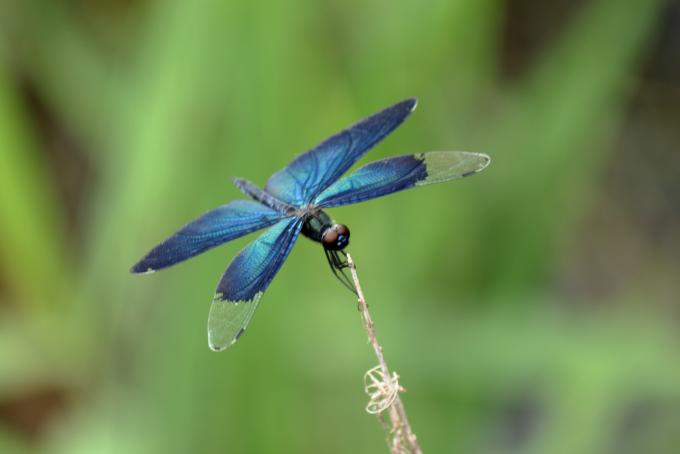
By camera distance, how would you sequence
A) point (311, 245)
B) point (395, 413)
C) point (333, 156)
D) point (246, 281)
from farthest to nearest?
1. point (311, 245)
2. point (333, 156)
3. point (246, 281)
4. point (395, 413)

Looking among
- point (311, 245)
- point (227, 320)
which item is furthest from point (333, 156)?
point (311, 245)

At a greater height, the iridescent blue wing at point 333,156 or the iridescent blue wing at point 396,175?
the iridescent blue wing at point 333,156

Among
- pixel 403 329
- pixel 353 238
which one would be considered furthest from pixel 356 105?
pixel 403 329

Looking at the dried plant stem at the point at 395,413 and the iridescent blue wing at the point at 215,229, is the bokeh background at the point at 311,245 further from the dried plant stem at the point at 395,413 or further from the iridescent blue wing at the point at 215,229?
the dried plant stem at the point at 395,413

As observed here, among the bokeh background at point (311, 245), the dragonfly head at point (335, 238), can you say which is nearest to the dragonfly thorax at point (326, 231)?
the dragonfly head at point (335, 238)

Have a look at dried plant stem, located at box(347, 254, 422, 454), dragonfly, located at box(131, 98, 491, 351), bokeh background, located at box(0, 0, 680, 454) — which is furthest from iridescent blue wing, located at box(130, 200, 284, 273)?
bokeh background, located at box(0, 0, 680, 454)

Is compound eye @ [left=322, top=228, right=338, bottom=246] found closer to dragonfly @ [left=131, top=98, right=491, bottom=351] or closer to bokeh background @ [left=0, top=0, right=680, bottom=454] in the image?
dragonfly @ [left=131, top=98, right=491, bottom=351]

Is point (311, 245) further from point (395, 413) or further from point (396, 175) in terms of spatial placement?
point (395, 413)
